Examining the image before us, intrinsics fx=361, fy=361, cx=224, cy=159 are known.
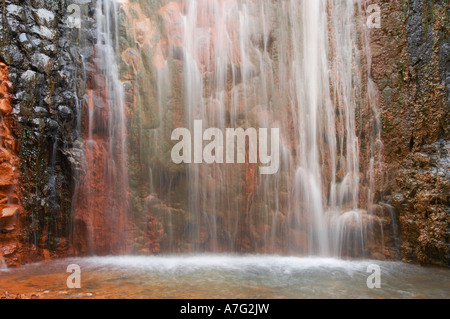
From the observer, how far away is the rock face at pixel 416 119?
22.4 feet

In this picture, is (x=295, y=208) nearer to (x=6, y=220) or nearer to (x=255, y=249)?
(x=255, y=249)

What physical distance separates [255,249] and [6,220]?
5.03 metres

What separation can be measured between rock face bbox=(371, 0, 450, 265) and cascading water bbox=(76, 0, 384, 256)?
0.52 m

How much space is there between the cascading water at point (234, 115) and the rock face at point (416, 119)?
0.52 meters

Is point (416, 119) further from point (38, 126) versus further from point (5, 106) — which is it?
point (5, 106)

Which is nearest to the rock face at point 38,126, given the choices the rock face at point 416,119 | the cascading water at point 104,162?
the cascading water at point 104,162

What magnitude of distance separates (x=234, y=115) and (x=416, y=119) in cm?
379

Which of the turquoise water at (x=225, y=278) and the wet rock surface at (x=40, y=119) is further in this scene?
the wet rock surface at (x=40, y=119)

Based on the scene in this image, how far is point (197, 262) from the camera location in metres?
7.24

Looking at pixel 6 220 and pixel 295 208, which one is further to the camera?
pixel 295 208

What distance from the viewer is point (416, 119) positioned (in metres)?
7.37

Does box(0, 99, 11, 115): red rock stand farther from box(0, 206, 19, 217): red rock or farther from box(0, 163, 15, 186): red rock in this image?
box(0, 206, 19, 217): red rock

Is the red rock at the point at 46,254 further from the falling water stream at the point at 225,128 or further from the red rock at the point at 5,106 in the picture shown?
the red rock at the point at 5,106
